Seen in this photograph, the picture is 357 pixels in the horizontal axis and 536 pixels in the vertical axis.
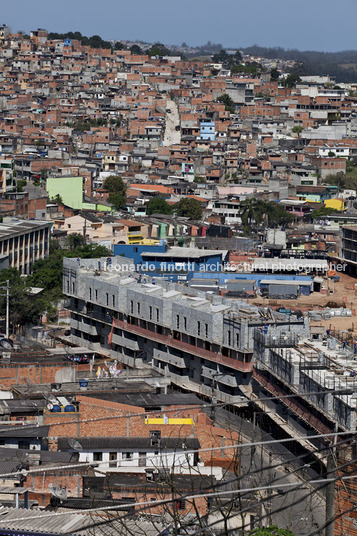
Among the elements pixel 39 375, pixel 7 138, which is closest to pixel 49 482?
pixel 39 375

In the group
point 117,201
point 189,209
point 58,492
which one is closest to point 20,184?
point 117,201

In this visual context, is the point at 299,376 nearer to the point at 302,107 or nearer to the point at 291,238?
the point at 291,238

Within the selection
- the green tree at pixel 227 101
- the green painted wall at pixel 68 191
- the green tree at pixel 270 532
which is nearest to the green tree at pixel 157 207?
the green painted wall at pixel 68 191

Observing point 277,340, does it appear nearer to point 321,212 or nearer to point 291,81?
point 321,212

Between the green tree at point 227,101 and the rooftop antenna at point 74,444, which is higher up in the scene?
the green tree at point 227,101

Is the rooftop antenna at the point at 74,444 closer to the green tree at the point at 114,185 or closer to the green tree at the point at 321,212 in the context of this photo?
the green tree at the point at 321,212

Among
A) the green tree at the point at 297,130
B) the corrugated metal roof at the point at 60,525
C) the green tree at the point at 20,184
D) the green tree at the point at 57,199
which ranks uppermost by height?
the green tree at the point at 297,130
